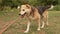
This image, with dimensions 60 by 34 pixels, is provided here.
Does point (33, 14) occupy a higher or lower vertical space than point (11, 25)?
higher

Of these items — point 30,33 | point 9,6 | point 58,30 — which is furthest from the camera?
point 9,6

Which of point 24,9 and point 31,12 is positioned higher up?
point 24,9

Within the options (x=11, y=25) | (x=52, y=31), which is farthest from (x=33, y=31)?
(x=11, y=25)

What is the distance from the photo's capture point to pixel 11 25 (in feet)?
28.2

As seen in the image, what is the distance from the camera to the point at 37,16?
287 inches

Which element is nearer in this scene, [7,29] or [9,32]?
[9,32]

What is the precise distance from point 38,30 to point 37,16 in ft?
1.99

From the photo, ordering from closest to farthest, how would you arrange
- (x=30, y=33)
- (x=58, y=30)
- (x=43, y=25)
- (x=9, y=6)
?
1. (x=30, y=33)
2. (x=58, y=30)
3. (x=43, y=25)
4. (x=9, y=6)

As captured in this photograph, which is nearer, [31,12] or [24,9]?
[24,9]

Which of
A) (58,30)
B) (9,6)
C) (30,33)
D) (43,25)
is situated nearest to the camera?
(30,33)

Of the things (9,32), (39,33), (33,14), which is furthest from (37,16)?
(9,32)

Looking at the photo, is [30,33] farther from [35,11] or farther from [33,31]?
[35,11]

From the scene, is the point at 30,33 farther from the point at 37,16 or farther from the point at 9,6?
the point at 9,6

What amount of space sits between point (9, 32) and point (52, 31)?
5.33ft
